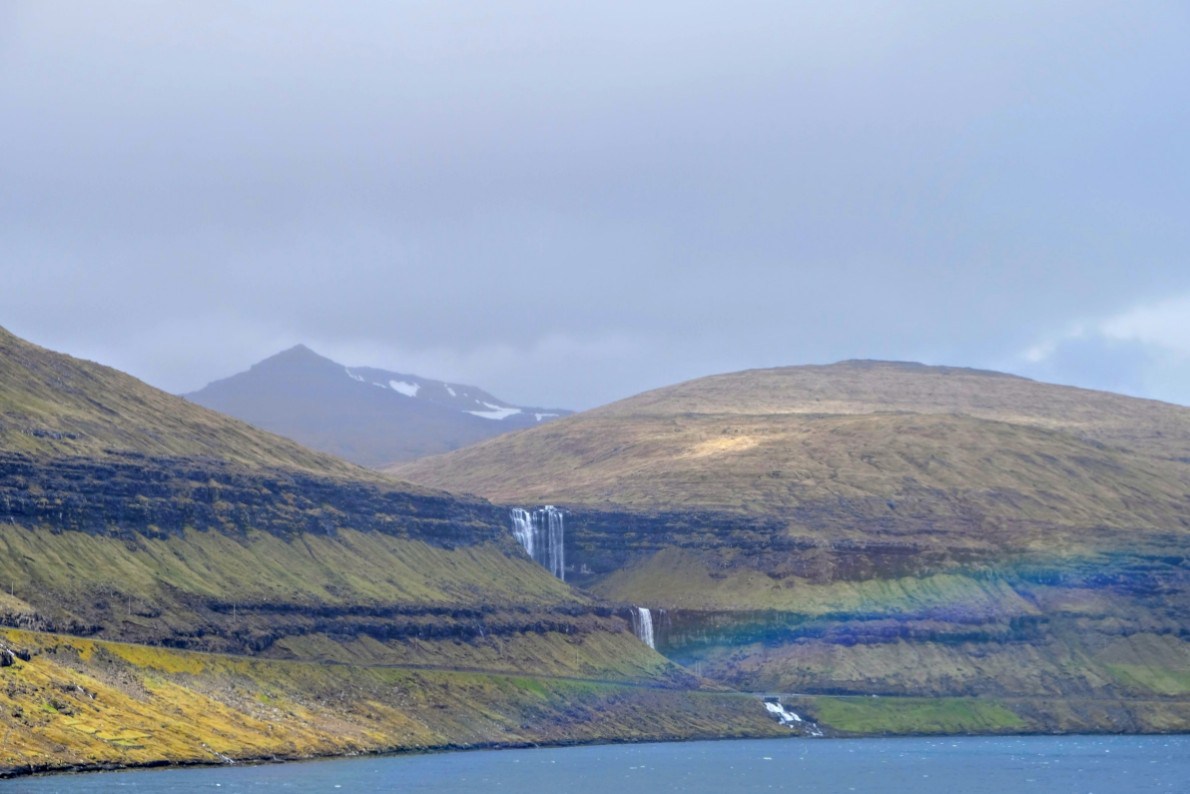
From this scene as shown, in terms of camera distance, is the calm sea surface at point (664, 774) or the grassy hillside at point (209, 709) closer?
the calm sea surface at point (664, 774)

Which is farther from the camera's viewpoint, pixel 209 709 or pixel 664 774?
pixel 664 774

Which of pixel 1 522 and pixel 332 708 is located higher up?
pixel 1 522

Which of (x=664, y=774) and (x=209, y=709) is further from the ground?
(x=209, y=709)

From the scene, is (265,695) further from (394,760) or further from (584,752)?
(584,752)

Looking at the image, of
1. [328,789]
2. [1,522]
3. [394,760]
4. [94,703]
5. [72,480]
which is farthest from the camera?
[72,480]

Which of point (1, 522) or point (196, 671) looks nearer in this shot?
point (196, 671)

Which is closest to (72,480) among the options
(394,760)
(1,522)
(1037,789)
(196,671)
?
(1,522)

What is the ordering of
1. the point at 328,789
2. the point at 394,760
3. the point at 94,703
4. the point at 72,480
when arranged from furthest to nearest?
1. the point at 72,480
2. the point at 394,760
3. the point at 94,703
4. the point at 328,789

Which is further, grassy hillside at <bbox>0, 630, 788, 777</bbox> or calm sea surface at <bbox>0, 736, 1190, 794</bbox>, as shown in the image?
grassy hillside at <bbox>0, 630, 788, 777</bbox>
